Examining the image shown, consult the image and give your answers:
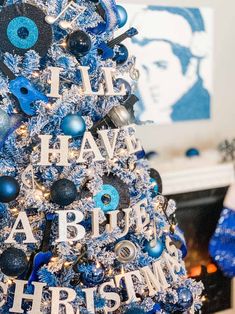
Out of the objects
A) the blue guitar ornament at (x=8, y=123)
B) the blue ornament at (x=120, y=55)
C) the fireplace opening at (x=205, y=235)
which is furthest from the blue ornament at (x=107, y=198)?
the fireplace opening at (x=205, y=235)

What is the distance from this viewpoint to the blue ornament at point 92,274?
3.76 ft

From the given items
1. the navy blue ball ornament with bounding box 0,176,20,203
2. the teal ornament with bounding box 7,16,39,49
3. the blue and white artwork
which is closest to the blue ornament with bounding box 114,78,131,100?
the teal ornament with bounding box 7,16,39,49

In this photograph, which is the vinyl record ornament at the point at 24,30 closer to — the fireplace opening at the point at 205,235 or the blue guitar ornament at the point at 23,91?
the blue guitar ornament at the point at 23,91

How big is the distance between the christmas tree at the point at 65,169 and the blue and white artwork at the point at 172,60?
3.36ft

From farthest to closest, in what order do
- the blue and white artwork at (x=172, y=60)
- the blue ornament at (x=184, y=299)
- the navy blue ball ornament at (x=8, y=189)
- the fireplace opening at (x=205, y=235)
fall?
the fireplace opening at (x=205, y=235) < the blue and white artwork at (x=172, y=60) < the blue ornament at (x=184, y=299) < the navy blue ball ornament at (x=8, y=189)

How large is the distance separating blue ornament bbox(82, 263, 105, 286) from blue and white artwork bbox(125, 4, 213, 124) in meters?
1.19

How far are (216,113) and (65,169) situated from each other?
65.3 inches

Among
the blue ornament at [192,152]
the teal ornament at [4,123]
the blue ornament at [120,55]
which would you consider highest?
the blue ornament at [192,152]

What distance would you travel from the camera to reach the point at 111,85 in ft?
4.00

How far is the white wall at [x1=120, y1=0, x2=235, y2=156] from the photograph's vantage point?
7.93 feet

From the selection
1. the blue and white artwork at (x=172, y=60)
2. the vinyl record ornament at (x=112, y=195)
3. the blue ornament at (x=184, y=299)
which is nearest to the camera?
the vinyl record ornament at (x=112, y=195)

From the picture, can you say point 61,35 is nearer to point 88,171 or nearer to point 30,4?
point 30,4

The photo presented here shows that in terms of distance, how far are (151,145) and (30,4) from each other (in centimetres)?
137

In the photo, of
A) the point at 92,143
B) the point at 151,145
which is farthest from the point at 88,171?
the point at 151,145
